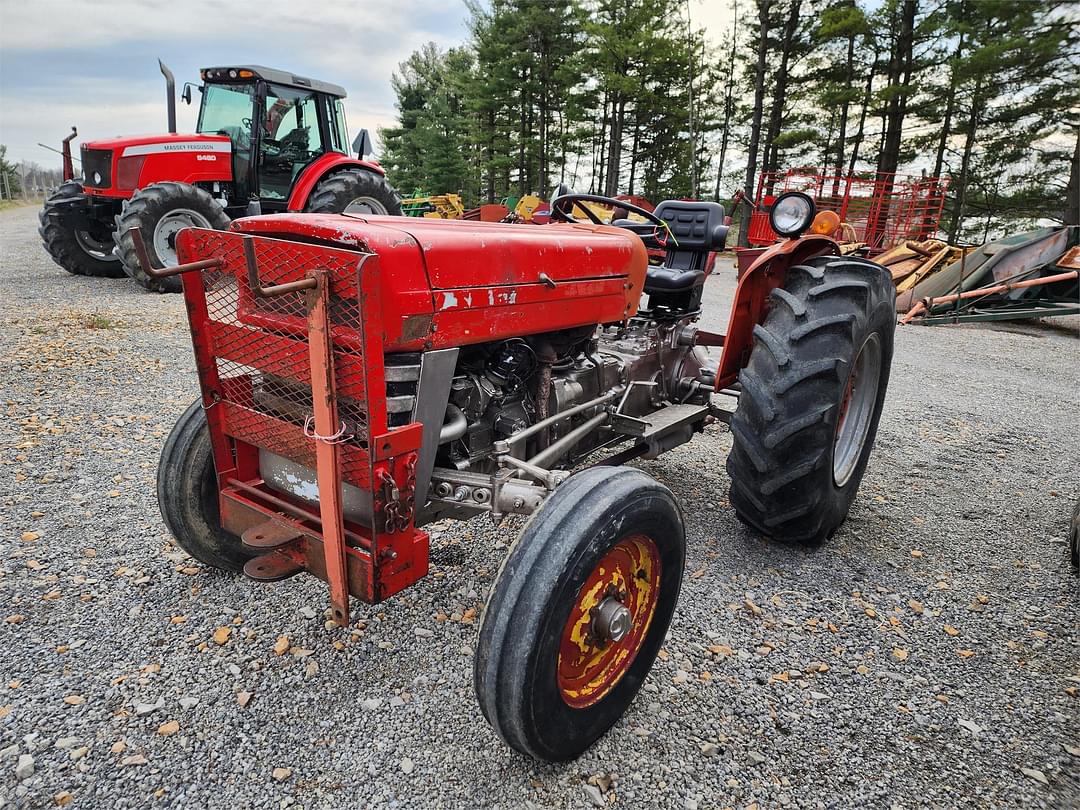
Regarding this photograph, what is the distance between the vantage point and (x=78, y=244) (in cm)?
905

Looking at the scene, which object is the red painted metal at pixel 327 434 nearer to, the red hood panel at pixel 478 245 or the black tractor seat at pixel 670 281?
the red hood panel at pixel 478 245

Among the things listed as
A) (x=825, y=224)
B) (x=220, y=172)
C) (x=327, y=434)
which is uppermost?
(x=220, y=172)

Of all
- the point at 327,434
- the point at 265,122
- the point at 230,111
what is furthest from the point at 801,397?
the point at 230,111

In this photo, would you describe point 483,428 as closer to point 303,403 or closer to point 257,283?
point 303,403

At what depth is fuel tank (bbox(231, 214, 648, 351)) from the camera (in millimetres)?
1812

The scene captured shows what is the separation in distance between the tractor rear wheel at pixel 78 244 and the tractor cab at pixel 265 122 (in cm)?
199

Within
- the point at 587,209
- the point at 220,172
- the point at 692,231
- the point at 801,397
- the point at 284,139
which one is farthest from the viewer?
the point at 284,139

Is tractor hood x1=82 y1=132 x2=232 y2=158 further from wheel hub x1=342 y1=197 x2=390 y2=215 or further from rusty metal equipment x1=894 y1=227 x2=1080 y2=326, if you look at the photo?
rusty metal equipment x1=894 y1=227 x2=1080 y2=326

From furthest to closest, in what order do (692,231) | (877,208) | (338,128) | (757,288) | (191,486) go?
(877,208), (338,128), (692,231), (757,288), (191,486)

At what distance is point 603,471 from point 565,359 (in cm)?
98

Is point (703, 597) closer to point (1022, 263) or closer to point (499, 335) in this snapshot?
point (499, 335)

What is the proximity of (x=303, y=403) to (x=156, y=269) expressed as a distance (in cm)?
51

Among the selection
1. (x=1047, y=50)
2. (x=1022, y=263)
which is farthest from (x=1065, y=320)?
(x=1047, y=50)

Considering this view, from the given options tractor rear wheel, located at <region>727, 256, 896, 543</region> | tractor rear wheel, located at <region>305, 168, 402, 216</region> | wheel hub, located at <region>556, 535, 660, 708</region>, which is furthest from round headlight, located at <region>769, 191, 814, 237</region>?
tractor rear wheel, located at <region>305, 168, 402, 216</region>
